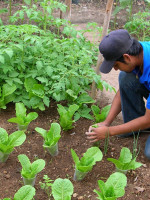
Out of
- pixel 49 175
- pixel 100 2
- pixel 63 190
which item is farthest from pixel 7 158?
pixel 100 2

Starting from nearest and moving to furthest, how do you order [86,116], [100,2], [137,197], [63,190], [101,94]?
[63,190] < [137,197] < [86,116] < [101,94] < [100,2]

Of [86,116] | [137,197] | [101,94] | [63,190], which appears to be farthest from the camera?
[101,94]

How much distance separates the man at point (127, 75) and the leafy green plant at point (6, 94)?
1029mm

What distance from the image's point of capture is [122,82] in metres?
3.19

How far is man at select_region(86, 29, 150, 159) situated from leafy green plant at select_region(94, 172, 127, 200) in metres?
0.51

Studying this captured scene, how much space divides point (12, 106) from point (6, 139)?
886 mm

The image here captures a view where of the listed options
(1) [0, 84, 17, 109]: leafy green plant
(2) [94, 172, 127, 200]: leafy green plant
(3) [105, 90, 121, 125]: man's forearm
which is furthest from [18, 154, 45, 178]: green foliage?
(1) [0, 84, 17, 109]: leafy green plant

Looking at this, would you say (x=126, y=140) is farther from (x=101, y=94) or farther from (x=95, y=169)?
(x=101, y=94)

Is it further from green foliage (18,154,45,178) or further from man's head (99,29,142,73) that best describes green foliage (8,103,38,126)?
man's head (99,29,142,73)

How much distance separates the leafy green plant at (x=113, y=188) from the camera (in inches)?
89.5

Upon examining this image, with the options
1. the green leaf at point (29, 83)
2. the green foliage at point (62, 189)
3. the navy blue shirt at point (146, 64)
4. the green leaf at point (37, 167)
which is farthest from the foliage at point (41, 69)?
the green foliage at point (62, 189)

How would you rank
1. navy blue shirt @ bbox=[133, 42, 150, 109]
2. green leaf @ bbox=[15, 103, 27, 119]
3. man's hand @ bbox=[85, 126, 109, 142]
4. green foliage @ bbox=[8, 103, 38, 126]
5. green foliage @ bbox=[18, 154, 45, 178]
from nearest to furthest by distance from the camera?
green foliage @ bbox=[18, 154, 45, 178] < navy blue shirt @ bbox=[133, 42, 150, 109] < man's hand @ bbox=[85, 126, 109, 142] < green foliage @ bbox=[8, 103, 38, 126] < green leaf @ bbox=[15, 103, 27, 119]

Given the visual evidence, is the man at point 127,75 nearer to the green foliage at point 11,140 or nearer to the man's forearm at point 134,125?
the man's forearm at point 134,125

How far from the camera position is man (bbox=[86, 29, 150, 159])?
2.59m
